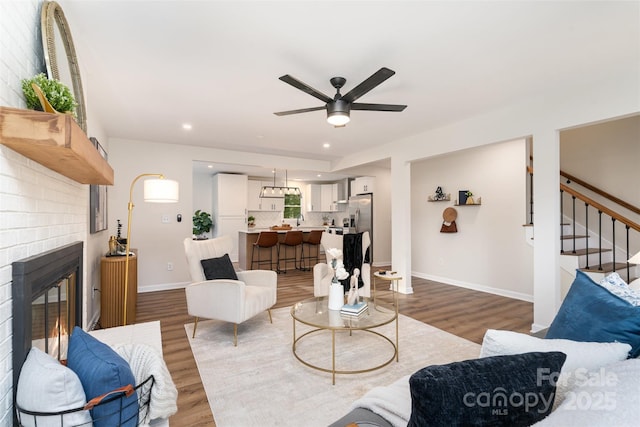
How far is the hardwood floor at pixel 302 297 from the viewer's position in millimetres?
2183

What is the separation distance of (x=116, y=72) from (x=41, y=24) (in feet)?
4.96

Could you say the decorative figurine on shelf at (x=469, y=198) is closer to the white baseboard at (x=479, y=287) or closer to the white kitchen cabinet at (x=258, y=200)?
the white baseboard at (x=479, y=287)

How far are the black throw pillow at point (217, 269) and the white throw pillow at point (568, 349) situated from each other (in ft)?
9.61

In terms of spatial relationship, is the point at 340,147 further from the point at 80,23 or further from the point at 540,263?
the point at 80,23

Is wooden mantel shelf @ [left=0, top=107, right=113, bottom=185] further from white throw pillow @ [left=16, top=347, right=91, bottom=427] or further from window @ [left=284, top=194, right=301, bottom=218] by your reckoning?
window @ [left=284, top=194, right=301, bottom=218]

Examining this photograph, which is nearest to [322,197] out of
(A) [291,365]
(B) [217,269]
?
(B) [217,269]

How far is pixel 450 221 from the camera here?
569 centimetres

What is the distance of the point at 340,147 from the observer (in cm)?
571

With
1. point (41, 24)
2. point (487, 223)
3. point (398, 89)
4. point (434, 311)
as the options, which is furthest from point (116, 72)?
point (487, 223)

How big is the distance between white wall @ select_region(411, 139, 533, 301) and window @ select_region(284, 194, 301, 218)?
4.24 meters

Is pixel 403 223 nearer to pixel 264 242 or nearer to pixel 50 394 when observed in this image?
pixel 264 242

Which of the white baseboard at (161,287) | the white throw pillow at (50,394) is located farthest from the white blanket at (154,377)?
the white baseboard at (161,287)

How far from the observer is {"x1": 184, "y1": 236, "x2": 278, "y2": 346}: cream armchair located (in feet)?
9.91

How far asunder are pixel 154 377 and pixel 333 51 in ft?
7.53
